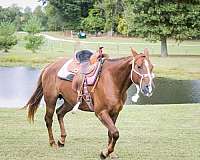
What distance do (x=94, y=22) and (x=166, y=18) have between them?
37.8 meters


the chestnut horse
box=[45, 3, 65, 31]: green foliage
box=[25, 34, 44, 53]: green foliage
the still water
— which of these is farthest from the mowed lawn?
box=[45, 3, 65, 31]: green foliage

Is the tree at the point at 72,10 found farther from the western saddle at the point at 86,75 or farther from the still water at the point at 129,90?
the western saddle at the point at 86,75

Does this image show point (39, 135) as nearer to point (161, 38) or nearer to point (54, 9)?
point (161, 38)

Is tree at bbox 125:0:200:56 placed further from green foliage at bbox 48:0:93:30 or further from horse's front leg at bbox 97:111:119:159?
green foliage at bbox 48:0:93:30

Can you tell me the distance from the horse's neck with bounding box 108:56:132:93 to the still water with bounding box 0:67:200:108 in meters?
9.70

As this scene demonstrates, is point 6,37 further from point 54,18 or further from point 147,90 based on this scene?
point 54,18

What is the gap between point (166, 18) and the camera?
1624 inches

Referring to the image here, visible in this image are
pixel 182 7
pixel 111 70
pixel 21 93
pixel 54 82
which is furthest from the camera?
pixel 182 7

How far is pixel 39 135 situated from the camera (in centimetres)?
967

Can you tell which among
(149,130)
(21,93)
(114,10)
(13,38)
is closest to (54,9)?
(114,10)

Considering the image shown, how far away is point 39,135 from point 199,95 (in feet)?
40.1

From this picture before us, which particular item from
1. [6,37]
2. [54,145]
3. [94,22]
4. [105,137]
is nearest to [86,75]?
[54,145]

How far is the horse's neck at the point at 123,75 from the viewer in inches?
291

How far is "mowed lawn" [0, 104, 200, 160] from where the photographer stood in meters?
8.05
